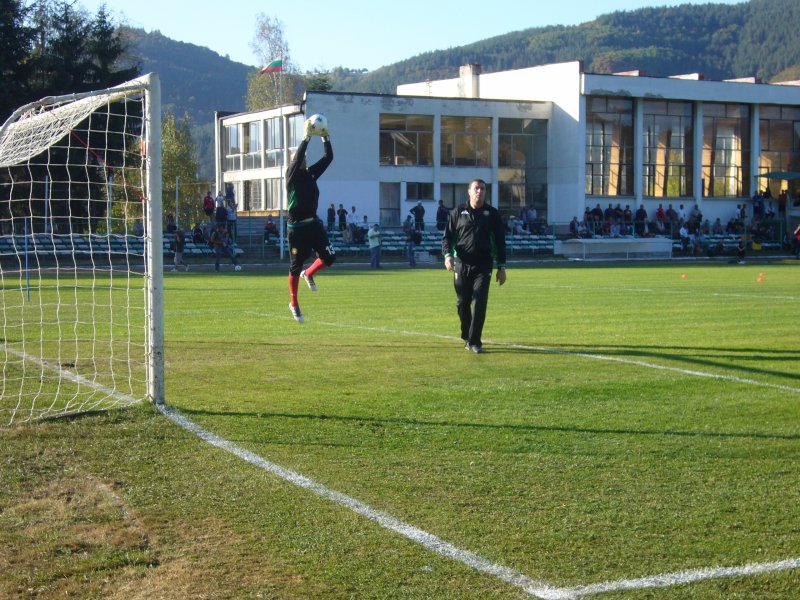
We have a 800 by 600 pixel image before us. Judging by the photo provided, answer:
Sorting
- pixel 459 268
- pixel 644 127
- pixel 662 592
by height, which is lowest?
pixel 662 592

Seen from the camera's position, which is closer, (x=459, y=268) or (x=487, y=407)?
(x=487, y=407)

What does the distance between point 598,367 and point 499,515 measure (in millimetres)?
5910

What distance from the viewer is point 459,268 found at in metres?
12.8

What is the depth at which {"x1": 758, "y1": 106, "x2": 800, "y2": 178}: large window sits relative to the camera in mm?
67062

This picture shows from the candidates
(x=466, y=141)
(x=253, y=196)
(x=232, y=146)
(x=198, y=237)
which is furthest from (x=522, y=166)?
(x=198, y=237)

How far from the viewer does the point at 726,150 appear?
6600 cm

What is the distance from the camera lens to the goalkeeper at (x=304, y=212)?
1220 cm

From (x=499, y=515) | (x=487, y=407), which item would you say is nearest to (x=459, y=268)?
(x=487, y=407)

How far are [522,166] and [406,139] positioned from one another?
841 centimetres

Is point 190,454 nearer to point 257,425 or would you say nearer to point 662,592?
point 257,425

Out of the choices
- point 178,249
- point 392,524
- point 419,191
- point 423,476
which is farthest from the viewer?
point 419,191

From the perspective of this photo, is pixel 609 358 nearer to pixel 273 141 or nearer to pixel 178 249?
pixel 178 249

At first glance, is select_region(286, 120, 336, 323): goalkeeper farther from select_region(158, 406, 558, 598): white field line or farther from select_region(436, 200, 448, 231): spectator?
select_region(436, 200, 448, 231): spectator

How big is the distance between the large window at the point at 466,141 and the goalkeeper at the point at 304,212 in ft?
156
